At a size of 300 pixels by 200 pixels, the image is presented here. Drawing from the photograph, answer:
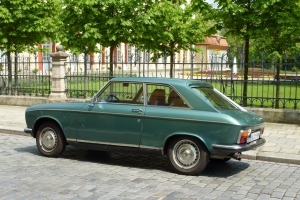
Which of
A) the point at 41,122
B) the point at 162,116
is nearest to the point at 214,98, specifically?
the point at 162,116

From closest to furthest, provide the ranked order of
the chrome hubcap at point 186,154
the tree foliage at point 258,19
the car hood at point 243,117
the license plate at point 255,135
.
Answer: the car hood at point 243,117 → the chrome hubcap at point 186,154 → the license plate at point 255,135 → the tree foliage at point 258,19

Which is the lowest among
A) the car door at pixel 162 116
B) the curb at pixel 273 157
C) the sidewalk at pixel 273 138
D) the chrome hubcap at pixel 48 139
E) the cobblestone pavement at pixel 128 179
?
the cobblestone pavement at pixel 128 179

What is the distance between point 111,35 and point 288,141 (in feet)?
31.5

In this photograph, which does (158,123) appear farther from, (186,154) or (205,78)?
(205,78)

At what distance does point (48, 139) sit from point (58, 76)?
804cm

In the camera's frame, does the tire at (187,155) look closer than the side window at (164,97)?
Yes

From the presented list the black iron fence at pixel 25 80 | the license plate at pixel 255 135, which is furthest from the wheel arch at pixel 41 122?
the black iron fence at pixel 25 80

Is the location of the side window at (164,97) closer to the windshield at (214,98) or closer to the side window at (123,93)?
the side window at (123,93)

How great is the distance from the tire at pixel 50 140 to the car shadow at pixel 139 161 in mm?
237

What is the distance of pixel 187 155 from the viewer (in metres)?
7.61

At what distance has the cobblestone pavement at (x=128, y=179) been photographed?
6.39 meters

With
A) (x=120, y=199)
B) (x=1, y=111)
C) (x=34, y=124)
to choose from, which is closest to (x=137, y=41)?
(x=1, y=111)

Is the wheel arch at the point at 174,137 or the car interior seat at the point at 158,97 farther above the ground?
the car interior seat at the point at 158,97

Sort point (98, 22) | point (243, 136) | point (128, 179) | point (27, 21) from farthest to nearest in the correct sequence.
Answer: point (27, 21) < point (98, 22) < point (243, 136) < point (128, 179)
